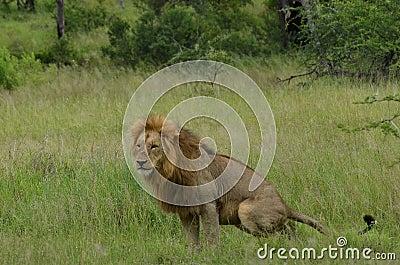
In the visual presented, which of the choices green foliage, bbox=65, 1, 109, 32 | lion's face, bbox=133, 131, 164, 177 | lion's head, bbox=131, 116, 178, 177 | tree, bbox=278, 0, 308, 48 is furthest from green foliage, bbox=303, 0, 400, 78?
green foliage, bbox=65, 1, 109, 32

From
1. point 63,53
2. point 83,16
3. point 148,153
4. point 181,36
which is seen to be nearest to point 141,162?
point 148,153

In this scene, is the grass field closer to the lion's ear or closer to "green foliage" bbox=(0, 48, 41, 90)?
the lion's ear

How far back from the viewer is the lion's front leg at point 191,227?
225 inches

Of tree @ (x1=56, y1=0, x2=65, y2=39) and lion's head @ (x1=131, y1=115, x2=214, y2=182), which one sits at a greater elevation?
lion's head @ (x1=131, y1=115, x2=214, y2=182)

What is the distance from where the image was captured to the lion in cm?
545

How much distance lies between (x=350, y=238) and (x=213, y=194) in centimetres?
108

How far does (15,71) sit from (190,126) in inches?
252

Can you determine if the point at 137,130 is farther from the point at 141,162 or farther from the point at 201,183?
the point at 201,183

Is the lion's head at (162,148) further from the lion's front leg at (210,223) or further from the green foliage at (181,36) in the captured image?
the green foliage at (181,36)

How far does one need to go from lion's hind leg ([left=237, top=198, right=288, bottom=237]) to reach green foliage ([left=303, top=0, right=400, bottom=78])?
287 inches

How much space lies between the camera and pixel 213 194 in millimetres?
5629

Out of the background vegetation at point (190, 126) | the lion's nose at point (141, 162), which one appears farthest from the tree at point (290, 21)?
the lion's nose at point (141, 162)

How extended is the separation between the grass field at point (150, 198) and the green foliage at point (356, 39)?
109 inches

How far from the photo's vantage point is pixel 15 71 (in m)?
15.2
